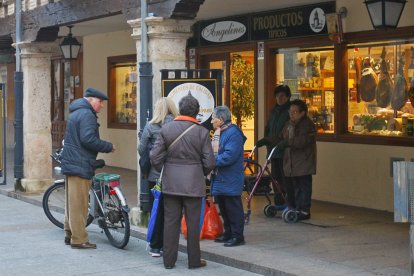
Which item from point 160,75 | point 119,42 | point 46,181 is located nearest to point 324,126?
point 160,75

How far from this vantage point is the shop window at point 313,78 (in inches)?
512

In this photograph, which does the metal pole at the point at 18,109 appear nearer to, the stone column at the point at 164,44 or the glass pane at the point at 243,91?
the glass pane at the point at 243,91

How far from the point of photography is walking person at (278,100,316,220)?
35.1ft

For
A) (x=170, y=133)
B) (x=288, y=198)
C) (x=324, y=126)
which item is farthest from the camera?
(x=324, y=126)

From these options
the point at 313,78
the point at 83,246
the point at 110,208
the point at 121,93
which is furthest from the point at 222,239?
the point at 121,93

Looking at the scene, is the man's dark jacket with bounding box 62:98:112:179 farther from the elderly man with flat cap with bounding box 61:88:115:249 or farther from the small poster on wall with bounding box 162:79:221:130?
the small poster on wall with bounding box 162:79:221:130

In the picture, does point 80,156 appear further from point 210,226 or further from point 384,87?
point 384,87

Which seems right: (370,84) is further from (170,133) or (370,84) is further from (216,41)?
(170,133)

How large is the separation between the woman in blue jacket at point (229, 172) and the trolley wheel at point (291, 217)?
163 centimetres

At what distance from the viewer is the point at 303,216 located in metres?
10.9

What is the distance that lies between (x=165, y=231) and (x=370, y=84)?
5.15 m

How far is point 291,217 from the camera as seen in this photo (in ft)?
35.6

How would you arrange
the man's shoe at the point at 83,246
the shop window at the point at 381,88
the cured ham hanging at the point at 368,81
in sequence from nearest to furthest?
the man's shoe at the point at 83,246, the shop window at the point at 381,88, the cured ham hanging at the point at 368,81

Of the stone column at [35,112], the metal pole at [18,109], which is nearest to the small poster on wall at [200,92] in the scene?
the stone column at [35,112]
